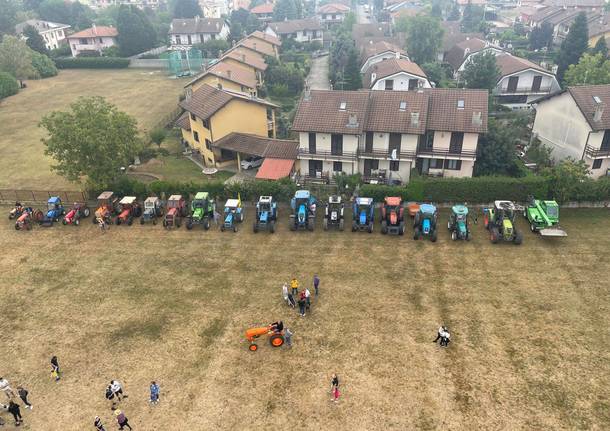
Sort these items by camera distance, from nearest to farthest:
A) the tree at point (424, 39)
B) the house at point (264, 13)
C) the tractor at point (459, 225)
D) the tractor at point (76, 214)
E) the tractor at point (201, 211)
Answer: the tractor at point (459, 225)
the tractor at point (201, 211)
the tractor at point (76, 214)
the tree at point (424, 39)
the house at point (264, 13)

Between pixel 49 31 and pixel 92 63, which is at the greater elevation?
pixel 49 31

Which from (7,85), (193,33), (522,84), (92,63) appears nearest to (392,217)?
(522,84)

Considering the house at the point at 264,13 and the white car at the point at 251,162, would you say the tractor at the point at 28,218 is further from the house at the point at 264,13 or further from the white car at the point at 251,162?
the house at the point at 264,13

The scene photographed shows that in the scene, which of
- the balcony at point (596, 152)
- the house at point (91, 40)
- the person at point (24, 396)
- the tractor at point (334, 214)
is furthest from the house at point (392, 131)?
the house at point (91, 40)

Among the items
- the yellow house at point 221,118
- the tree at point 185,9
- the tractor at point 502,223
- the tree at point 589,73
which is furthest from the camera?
the tree at point 185,9

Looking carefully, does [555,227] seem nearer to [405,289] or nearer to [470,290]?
[470,290]

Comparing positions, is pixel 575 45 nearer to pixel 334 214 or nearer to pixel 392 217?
pixel 392 217

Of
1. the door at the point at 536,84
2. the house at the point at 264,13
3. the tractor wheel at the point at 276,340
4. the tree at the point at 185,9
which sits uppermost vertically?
the tree at the point at 185,9

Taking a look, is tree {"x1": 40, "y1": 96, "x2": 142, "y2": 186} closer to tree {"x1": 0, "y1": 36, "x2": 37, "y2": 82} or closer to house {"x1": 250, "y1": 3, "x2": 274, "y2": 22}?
tree {"x1": 0, "y1": 36, "x2": 37, "y2": 82}
